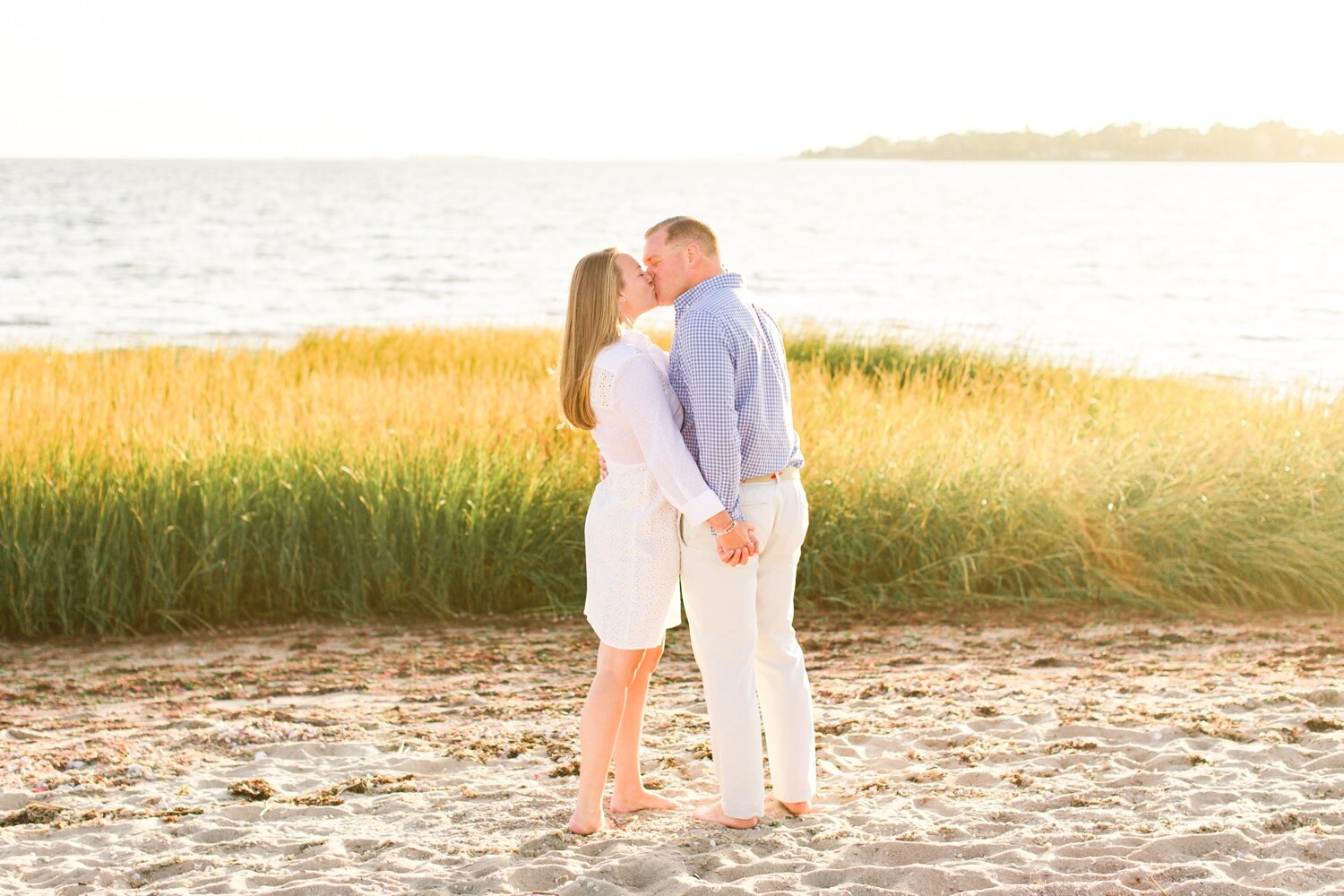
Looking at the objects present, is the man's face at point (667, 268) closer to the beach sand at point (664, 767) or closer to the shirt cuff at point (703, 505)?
the shirt cuff at point (703, 505)

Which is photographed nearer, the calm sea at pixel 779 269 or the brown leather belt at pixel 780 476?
the brown leather belt at pixel 780 476

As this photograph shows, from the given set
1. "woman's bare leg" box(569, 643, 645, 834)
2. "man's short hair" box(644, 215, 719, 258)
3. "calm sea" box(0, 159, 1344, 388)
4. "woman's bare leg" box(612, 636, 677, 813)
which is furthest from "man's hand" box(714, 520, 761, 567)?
"calm sea" box(0, 159, 1344, 388)

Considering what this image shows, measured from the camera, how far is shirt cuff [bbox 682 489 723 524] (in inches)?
148

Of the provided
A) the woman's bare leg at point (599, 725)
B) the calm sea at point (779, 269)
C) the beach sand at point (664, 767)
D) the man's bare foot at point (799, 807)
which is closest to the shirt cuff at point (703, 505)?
the woman's bare leg at point (599, 725)

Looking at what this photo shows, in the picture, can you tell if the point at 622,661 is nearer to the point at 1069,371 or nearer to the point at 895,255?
the point at 1069,371

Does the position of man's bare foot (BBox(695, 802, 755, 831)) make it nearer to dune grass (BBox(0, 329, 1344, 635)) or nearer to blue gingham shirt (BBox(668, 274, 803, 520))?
blue gingham shirt (BBox(668, 274, 803, 520))

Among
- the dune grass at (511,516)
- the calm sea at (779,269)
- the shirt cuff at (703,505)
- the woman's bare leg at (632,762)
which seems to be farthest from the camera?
the calm sea at (779,269)

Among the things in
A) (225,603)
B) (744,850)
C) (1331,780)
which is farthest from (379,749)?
(1331,780)

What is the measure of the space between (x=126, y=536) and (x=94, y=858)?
370 centimetres

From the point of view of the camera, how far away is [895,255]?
55.0m

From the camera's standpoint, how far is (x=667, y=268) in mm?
3953

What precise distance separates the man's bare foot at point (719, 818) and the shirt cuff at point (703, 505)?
41.2 inches

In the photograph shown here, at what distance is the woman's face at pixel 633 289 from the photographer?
3883 millimetres

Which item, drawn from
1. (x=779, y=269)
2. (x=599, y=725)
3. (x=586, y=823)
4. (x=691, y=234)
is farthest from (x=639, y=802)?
(x=779, y=269)
